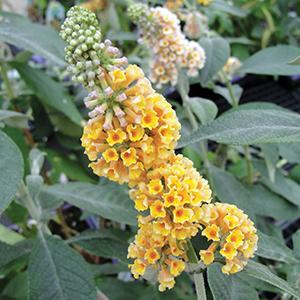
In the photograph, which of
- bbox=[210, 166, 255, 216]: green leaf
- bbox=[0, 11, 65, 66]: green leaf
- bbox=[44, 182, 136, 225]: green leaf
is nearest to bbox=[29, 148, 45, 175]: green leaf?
bbox=[44, 182, 136, 225]: green leaf

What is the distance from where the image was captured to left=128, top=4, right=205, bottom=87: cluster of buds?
2.44 ft

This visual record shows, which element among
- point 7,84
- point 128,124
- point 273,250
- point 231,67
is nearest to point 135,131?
point 128,124

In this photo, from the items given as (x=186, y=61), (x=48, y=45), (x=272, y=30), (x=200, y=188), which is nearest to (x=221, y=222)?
(x=200, y=188)

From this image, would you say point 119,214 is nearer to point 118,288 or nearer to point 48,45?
point 118,288

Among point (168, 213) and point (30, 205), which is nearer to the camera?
point (168, 213)

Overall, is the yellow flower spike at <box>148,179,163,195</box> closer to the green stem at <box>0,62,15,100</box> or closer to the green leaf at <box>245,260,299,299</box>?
the green leaf at <box>245,260,299,299</box>

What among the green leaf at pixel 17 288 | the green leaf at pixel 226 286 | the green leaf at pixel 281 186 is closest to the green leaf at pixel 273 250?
the green leaf at pixel 226 286

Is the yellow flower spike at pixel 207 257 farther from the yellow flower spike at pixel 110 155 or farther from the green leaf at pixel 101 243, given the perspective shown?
the green leaf at pixel 101 243

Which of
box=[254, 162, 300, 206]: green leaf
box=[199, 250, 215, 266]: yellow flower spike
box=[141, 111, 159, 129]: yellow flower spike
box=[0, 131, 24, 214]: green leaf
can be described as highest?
box=[141, 111, 159, 129]: yellow flower spike

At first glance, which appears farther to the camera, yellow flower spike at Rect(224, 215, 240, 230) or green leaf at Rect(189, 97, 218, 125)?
green leaf at Rect(189, 97, 218, 125)

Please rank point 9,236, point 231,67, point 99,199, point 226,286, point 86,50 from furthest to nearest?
point 231,67 < point 9,236 < point 99,199 < point 226,286 < point 86,50

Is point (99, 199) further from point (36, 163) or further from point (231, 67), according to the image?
point (231, 67)

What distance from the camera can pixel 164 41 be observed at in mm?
742

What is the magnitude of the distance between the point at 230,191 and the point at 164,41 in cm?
23
